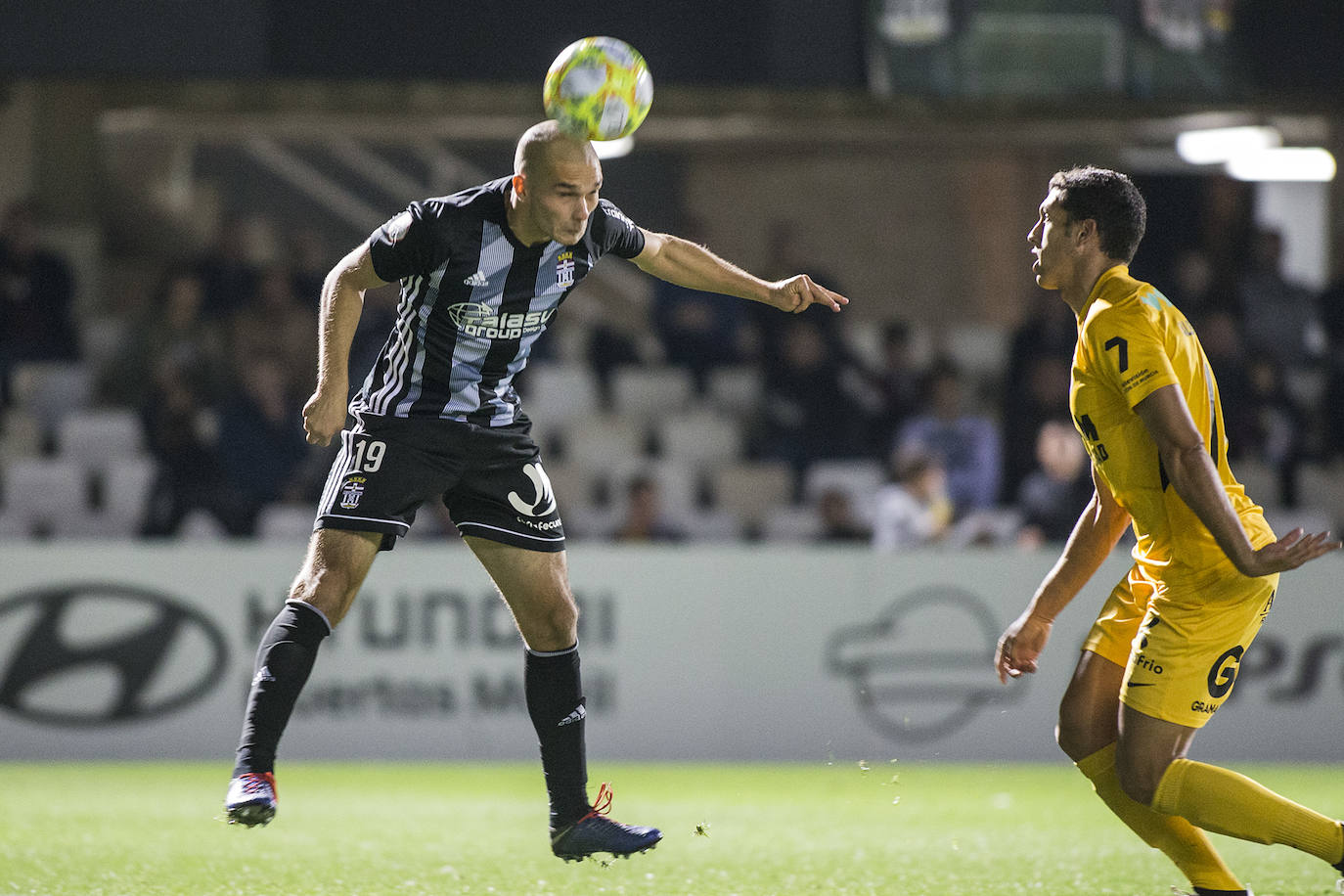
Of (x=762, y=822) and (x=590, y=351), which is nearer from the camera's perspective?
(x=762, y=822)

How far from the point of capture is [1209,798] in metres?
4.12

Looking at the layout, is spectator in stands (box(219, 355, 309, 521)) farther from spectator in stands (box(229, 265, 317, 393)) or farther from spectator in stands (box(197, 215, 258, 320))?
spectator in stands (box(197, 215, 258, 320))

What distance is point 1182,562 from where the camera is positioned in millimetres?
4133

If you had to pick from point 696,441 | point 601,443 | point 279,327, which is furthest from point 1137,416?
point 279,327

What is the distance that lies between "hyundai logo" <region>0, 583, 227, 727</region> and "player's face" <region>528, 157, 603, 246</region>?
5.70 metres

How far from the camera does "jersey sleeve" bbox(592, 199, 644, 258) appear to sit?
4.69m

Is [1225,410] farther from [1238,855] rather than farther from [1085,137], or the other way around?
[1238,855]

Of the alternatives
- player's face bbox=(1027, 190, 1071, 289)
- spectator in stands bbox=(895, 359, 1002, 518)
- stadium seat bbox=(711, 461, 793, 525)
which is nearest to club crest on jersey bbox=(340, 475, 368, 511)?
player's face bbox=(1027, 190, 1071, 289)

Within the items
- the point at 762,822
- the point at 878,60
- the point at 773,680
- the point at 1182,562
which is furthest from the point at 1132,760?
the point at 878,60

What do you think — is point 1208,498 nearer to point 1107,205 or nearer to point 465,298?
point 1107,205

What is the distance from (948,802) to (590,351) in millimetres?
6212

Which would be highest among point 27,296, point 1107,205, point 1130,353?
point 1107,205

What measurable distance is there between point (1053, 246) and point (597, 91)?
4.12 feet

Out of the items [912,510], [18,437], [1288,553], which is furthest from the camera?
[18,437]
